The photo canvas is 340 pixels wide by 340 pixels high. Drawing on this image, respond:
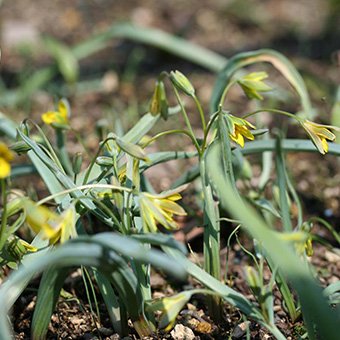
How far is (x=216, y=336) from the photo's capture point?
56.2 inches

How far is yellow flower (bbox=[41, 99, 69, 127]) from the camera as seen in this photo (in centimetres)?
163

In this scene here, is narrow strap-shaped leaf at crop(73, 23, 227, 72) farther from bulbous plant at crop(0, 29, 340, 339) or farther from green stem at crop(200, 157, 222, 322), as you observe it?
green stem at crop(200, 157, 222, 322)

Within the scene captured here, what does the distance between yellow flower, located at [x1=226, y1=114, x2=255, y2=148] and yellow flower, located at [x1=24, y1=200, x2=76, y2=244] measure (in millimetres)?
354

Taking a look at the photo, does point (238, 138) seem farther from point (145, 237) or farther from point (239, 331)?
point (239, 331)

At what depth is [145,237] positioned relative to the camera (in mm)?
1185

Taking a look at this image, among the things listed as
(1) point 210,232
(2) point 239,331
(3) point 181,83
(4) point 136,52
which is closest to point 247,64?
(3) point 181,83

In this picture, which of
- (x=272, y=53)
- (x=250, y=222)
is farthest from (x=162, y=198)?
(x=272, y=53)

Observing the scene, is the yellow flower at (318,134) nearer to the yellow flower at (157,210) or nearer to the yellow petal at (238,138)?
the yellow petal at (238,138)

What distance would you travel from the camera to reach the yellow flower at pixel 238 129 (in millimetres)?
1294

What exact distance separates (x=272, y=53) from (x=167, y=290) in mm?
754

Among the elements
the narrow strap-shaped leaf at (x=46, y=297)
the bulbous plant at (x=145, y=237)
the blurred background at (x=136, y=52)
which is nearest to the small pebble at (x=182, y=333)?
the bulbous plant at (x=145, y=237)

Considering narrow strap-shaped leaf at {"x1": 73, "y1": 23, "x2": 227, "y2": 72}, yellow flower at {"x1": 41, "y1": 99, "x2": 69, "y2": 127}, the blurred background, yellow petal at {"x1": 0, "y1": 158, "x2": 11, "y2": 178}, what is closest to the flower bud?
yellow flower at {"x1": 41, "y1": 99, "x2": 69, "y2": 127}

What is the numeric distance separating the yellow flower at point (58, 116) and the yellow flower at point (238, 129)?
509 millimetres

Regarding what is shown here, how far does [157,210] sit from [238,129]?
0.83 ft
